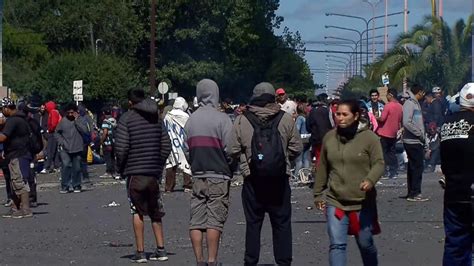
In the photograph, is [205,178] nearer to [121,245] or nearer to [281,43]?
[121,245]

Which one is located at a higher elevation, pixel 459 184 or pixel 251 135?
pixel 251 135

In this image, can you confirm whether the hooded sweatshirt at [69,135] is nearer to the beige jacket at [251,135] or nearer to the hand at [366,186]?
the beige jacket at [251,135]

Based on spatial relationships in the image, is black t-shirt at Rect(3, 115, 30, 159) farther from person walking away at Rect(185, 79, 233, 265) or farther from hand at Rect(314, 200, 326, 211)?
hand at Rect(314, 200, 326, 211)

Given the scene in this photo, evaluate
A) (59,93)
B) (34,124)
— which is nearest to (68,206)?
(34,124)

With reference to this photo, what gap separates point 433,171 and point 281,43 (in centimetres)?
6328

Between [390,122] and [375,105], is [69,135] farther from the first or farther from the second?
[375,105]

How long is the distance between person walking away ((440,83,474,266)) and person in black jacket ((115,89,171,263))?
11.7 ft

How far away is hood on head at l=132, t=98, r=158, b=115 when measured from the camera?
1266cm

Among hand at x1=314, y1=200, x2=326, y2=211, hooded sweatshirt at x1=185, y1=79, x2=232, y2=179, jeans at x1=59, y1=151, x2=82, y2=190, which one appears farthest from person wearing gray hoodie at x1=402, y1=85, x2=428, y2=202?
hand at x1=314, y1=200, x2=326, y2=211

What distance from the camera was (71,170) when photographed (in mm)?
22828

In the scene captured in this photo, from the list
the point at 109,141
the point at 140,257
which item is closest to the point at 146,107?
the point at 140,257

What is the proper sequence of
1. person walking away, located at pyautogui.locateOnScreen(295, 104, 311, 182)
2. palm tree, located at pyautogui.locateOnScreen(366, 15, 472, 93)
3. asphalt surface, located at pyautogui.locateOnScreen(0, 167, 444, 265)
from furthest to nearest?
palm tree, located at pyautogui.locateOnScreen(366, 15, 472, 93) < person walking away, located at pyautogui.locateOnScreen(295, 104, 311, 182) < asphalt surface, located at pyautogui.locateOnScreen(0, 167, 444, 265)

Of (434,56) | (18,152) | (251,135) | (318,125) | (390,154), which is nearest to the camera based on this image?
(251,135)

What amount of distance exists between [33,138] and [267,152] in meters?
8.27
